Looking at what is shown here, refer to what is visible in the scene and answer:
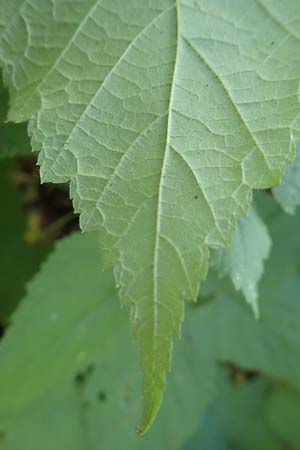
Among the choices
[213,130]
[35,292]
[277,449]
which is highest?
[213,130]

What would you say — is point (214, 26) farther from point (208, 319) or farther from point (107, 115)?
point (208, 319)

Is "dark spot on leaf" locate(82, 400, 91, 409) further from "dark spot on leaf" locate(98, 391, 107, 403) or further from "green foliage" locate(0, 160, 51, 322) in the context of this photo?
"green foliage" locate(0, 160, 51, 322)

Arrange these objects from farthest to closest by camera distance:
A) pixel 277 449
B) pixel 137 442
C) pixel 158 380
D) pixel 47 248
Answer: pixel 277 449
pixel 47 248
pixel 137 442
pixel 158 380

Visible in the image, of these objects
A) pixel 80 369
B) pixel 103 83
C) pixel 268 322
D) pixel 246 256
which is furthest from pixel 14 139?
pixel 268 322

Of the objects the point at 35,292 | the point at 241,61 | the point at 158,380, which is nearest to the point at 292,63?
the point at 241,61

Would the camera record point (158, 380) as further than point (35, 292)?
No

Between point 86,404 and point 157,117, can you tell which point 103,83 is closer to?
point 157,117

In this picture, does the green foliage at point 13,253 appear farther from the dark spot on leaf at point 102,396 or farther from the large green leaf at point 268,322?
the large green leaf at point 268,322
